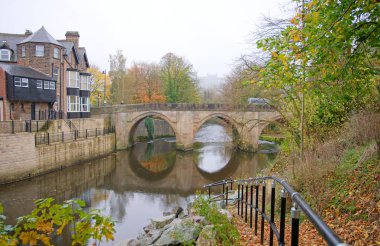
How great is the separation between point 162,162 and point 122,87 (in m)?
19.1

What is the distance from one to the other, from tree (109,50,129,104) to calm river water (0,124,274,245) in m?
12.5

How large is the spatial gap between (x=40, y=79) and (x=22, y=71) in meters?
1.49

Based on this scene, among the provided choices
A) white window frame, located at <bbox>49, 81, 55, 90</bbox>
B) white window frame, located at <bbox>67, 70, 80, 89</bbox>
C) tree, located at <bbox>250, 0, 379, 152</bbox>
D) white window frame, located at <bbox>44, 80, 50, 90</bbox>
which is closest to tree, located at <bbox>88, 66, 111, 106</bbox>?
white window frame, located at <bbox>67, 70, 80, 89</bbox>

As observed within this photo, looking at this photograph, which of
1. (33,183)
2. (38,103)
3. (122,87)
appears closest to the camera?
(33,183)

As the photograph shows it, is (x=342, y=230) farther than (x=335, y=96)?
No

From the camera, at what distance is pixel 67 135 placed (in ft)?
80.0

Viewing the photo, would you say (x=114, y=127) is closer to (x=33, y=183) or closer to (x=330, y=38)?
(x=33, y=183)

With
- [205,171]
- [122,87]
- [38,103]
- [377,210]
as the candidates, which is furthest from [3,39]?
[377,210]

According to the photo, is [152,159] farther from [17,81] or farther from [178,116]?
[17,81]

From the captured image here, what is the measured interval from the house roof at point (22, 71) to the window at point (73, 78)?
397 cm

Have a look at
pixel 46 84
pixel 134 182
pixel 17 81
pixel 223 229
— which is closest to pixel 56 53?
pixel 46 84

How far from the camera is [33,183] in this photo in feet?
61.2

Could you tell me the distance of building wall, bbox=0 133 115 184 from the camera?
58.8ft

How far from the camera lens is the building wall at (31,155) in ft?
58.8
